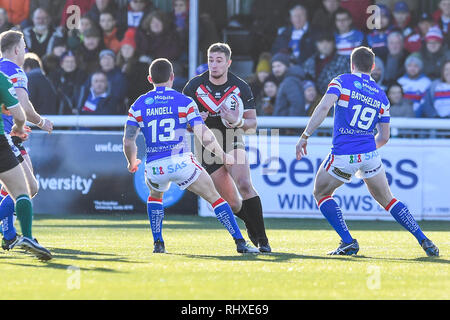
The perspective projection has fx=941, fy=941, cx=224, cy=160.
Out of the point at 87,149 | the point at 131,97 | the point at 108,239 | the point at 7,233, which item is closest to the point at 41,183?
the point at 87,149

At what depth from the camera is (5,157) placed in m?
7.94

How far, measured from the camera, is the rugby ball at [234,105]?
939 centimetres

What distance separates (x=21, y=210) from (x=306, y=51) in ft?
31.4

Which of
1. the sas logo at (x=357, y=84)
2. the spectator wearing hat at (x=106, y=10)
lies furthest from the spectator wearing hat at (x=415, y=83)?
the sas logo at (x=357, y=84)

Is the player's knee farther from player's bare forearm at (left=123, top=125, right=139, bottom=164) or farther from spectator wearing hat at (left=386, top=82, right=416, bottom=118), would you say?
spectator wearing hat at (left=386, top=82, right=416, bottom=118)

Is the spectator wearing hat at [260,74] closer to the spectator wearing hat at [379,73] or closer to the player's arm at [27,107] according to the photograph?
the spectator wearing hat at [379,73]

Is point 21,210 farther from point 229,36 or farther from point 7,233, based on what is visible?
point 229,36

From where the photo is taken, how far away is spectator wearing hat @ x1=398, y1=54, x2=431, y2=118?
52.0 ft

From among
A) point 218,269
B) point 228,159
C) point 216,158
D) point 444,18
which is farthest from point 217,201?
point 444,18

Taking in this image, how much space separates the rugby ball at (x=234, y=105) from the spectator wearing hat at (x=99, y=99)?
7426 millimetres

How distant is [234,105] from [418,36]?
8013mm

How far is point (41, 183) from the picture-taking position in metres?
15.6

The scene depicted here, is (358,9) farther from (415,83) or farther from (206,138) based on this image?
(206,138)

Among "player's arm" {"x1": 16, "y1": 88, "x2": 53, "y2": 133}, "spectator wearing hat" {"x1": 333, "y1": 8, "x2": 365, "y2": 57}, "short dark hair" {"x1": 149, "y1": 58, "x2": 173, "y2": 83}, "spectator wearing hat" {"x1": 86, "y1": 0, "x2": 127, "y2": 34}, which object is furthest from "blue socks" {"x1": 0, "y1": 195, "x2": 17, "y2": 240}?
"spectator wearing hat" {"x1": 86, "y1": 0, "x2": 127, "y2": 34}
